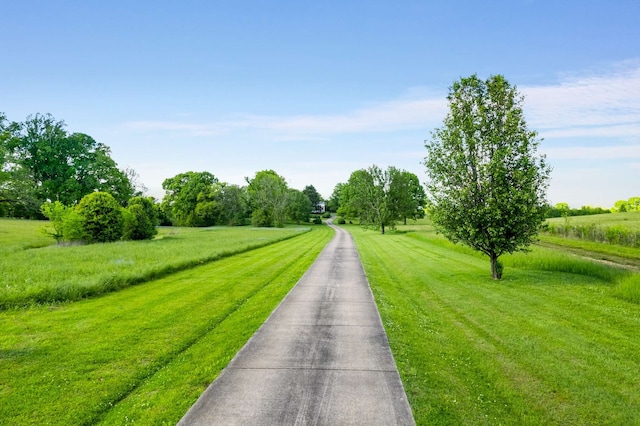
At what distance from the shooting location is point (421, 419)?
4676 mm

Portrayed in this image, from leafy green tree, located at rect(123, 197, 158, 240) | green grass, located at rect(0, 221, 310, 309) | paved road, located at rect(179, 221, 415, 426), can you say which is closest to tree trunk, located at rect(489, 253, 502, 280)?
paved road, located at rect(179, 221, 415, 426)

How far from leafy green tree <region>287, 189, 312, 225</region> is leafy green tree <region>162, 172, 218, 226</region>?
61.5 feet

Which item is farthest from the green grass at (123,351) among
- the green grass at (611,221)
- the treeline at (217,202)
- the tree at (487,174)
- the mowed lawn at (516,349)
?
the treeline at (217,202)

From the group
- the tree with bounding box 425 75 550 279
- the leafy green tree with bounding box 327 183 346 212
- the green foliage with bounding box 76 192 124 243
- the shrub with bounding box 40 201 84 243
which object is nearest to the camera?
the tree with bounding box 425 75 550 279

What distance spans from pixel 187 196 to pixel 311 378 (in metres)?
76.1

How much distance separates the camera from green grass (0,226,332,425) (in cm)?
492

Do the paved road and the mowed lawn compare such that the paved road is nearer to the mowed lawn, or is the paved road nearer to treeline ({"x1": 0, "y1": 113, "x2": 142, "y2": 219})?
the mowed lawn

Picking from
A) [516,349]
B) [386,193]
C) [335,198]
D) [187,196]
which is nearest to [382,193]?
[386,193]

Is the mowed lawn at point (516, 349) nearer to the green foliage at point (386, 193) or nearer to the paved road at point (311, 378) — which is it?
the paved road at point (311, 378)

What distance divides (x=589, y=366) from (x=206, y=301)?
9.75 metres

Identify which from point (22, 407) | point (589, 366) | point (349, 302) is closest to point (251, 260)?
point (349, 302)

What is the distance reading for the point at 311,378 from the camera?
572cm

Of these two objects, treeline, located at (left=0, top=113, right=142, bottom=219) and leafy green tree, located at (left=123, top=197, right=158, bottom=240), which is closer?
leafy green tree, located at (left=123, top=197, right=158, bottom=240)

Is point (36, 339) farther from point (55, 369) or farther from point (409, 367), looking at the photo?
point (409, 367)
